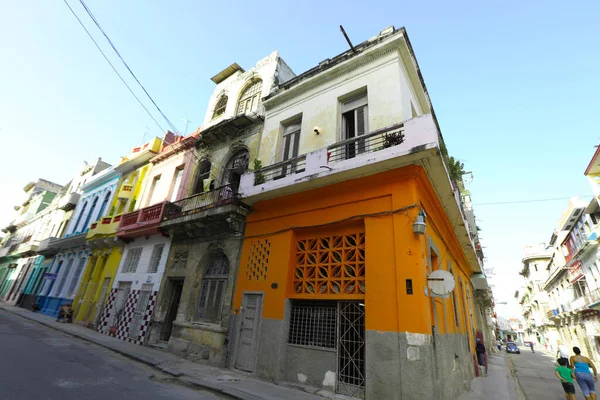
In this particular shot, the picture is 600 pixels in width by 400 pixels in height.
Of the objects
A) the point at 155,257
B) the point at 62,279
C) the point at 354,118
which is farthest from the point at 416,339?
the point at 62,279

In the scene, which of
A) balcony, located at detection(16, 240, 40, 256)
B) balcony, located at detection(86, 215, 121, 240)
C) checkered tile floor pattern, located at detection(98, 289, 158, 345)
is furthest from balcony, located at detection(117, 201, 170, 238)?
balcony, located at detection(16, 240, 40, 256)

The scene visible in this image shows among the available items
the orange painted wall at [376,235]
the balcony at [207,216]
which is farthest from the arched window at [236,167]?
the orange painted wall at [376,235]

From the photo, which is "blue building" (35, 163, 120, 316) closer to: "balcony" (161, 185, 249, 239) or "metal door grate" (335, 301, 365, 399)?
"balcony" (161, 185, 249, 239)

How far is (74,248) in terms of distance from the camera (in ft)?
61.7

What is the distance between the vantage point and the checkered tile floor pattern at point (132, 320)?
1088cm

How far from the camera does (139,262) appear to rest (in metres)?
12.9

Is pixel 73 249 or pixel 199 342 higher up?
pixel 73 249

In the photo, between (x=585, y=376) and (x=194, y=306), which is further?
(x=194, y=306)

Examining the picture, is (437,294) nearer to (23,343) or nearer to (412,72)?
(412,72)

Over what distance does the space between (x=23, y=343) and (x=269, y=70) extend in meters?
13.4

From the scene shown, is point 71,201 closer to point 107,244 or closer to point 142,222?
point 107,244

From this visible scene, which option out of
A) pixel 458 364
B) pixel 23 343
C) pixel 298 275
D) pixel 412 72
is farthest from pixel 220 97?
pixel 458 364

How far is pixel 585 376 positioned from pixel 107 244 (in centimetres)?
2020

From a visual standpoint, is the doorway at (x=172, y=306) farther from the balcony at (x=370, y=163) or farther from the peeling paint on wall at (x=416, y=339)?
the peeling paint on wall at (x=416, y=339)
